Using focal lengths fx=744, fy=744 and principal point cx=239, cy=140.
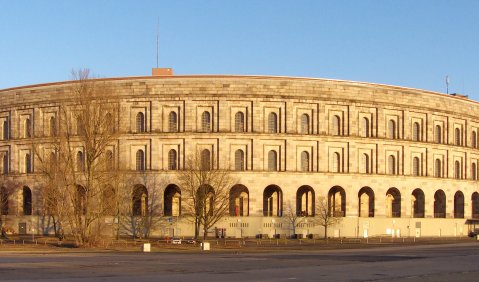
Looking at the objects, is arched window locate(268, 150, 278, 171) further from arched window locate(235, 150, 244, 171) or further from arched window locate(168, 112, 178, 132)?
arched window locate(168, 112, 178, 132)

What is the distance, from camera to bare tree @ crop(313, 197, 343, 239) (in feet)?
295

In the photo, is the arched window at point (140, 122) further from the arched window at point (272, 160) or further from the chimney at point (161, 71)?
the arched window at point (272, 160)

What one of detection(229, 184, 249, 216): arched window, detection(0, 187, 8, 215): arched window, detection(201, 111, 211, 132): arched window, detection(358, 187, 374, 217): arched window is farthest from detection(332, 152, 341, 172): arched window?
detection(0, 187, 8, 215): arched window

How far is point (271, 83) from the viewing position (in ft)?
303

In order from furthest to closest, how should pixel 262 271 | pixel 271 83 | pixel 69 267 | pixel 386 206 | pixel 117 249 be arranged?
pixel 386 206
pixel 271 83
pixel 117 249
pixel 69 267
pixel 262 271

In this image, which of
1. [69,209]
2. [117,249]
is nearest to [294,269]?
[117,249]

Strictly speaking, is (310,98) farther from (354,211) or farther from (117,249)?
(117,249)

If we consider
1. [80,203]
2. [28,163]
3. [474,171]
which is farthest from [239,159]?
[474,171]

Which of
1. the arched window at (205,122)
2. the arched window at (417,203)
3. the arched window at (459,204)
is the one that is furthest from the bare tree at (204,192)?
the arched window at (459,204)

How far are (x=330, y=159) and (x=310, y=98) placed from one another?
827 centimetres

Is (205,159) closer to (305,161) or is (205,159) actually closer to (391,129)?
(305,161)

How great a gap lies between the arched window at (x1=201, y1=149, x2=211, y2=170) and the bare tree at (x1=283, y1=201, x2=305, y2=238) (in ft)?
37.5

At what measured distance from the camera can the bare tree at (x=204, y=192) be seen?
270 feet

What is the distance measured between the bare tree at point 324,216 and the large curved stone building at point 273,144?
0.61m
